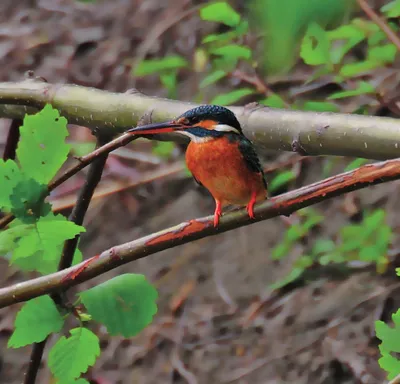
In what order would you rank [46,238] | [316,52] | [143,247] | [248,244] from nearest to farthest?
1. [46,238]
2. [143,247]
3. [316,52]
4. [248,244]

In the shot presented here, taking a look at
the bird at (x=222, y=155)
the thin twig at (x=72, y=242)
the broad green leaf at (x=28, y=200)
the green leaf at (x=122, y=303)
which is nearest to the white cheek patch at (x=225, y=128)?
the bird at (x=222, y=155)

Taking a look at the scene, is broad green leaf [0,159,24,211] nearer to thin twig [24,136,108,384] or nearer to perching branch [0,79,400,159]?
thin twig [24,136,108,384]

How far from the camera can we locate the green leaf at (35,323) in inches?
32.5

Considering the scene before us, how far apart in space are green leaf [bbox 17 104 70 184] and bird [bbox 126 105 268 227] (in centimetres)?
30

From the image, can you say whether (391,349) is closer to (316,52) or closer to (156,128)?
(156,128)

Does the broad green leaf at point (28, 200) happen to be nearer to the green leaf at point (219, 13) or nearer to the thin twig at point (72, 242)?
the thin twig at point (72, 242)

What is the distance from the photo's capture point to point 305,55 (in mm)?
1410

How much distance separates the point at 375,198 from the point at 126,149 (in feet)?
4.04

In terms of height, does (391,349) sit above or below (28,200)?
below

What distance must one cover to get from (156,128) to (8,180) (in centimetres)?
27

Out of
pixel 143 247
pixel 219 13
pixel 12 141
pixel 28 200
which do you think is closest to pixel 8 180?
pixel 28 200

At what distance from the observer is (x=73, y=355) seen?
81 centimetres

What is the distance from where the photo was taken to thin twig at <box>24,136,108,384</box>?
0.95 metres

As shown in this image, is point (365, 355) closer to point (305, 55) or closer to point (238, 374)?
point (238, 374)
